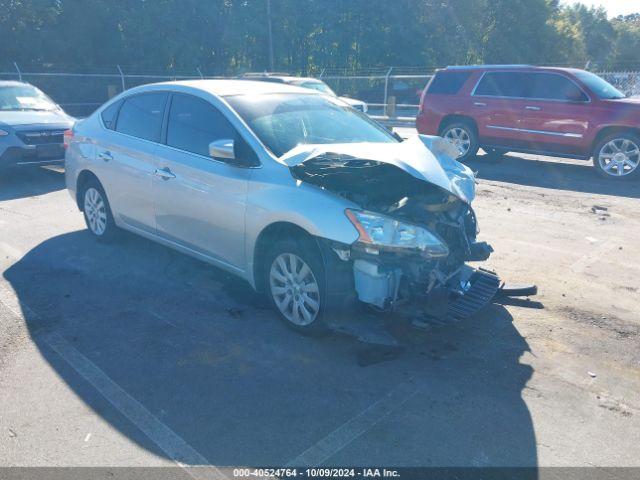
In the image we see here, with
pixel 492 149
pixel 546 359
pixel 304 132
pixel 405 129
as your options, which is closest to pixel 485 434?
pixel 546 359

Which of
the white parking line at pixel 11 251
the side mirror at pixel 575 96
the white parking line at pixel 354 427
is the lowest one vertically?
the white parking line at pixel 11 251

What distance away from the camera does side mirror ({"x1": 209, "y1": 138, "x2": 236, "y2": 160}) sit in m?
4.58

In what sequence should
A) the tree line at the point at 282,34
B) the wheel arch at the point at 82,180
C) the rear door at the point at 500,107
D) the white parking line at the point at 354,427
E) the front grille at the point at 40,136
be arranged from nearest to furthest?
the white parking line at the point at 354,427 → the wheel arch at the point at 82,180 → the front grille at the point at 40,136 → the rear door at the point at 500,107 → the tree line at the point at 282,34

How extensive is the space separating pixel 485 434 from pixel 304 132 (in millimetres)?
2873

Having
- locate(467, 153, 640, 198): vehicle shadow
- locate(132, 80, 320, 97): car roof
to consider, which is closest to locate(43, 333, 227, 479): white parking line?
locate(132, 80, 320, 97): car roof

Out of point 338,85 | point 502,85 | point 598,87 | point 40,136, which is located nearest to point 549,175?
point 598,87

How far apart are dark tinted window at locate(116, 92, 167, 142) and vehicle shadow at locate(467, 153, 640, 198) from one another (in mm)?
6876

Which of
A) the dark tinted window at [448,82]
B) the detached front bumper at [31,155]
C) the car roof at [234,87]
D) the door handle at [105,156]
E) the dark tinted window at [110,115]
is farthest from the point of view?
the dark tinted window at [448,82]

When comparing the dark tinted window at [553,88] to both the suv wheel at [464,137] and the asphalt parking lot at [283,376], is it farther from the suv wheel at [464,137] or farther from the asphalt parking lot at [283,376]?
the asphalt parking lot at [283,376]

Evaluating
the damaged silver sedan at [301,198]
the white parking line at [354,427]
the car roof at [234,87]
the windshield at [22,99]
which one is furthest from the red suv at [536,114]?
the windshield at [22,99]

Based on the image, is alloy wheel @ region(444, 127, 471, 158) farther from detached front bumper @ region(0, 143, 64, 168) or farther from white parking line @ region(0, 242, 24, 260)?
white parking line @ region(0, 242, 24, 260)

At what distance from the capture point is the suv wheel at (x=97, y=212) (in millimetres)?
6512

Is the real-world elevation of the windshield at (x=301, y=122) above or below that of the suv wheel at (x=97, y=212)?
above

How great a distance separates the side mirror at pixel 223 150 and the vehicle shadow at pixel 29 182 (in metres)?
5.93
